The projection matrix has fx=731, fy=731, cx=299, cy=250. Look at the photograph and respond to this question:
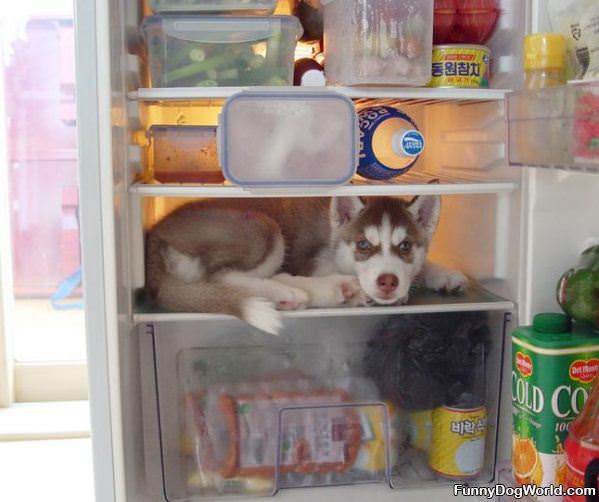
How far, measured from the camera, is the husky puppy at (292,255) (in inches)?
46.6

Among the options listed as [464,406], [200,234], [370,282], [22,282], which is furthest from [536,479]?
[22,282]

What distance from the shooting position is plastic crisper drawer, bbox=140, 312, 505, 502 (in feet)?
3.81

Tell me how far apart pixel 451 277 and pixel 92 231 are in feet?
2.07

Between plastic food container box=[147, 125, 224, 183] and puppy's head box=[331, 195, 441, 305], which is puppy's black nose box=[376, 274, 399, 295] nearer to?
puppy's head box=[331, 195, 441, 305]

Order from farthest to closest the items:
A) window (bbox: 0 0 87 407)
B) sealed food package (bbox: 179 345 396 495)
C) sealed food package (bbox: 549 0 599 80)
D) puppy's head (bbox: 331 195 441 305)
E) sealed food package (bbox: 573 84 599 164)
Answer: window (bbox: 0 0 87 407), puppy's head (bbox: 331 195 441 305), sealed food package (bbox: 179 345 396 495), sealed food package (bbox: 549 0 599 80), sealed food package (bbox: 573 84 599 164)

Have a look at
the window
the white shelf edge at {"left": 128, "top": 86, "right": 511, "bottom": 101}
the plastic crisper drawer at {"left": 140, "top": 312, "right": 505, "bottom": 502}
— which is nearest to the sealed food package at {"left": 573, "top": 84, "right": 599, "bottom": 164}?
the white shelf edge at {"left": 128, "top": 86, "right": 511, "bottom": 101}

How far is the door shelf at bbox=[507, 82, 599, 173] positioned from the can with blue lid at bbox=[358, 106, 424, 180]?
0.54 feet

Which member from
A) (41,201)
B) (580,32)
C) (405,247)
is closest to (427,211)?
(405,247)

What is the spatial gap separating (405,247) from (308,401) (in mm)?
318

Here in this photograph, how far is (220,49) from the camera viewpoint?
3.64 ft

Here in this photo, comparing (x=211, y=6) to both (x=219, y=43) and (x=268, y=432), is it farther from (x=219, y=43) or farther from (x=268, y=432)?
(x=268, y=432)

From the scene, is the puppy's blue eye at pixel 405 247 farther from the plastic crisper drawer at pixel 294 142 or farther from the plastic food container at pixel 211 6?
the plastic food container at pixel 211 6

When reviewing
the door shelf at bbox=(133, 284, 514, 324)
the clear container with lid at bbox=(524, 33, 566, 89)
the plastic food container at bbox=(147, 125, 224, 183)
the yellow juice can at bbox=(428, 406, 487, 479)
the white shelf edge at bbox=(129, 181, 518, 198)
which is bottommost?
the yellow juice can at bbox=(428, 406, 487, 479)

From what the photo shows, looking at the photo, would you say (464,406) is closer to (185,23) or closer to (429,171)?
(429,171)
